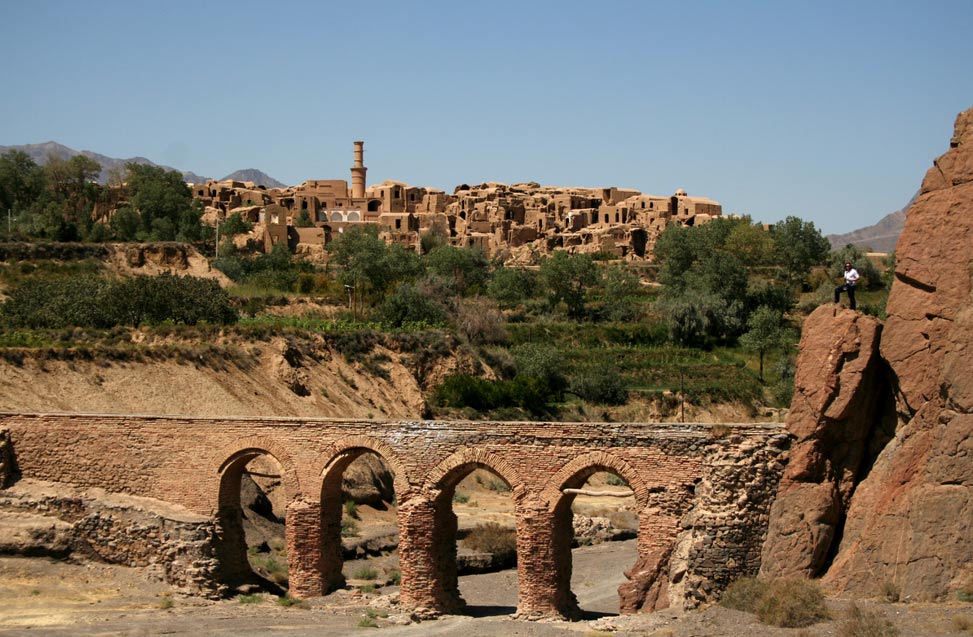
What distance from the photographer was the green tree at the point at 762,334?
58.1 m

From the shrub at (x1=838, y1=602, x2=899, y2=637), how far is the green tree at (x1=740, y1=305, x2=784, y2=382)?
36.5m

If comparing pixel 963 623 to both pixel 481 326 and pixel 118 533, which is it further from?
pixel 481 326

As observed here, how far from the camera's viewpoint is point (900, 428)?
22391mm

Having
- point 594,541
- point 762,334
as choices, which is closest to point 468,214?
point 762,334

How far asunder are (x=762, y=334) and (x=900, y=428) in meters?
37.4

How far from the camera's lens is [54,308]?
46.8m

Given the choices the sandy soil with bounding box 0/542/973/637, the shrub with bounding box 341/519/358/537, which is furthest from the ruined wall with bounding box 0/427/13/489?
the shrub with bounding box 341/519/358/537

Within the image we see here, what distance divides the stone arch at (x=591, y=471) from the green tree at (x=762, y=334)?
1280 inches

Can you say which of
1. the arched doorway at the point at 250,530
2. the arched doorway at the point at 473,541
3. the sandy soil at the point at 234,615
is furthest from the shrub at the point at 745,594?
the arched doorway at the point at 250,530

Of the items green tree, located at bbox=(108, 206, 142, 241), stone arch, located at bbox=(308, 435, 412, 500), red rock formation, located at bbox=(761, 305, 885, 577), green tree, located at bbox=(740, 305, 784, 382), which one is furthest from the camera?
green tree, located at bbox=(108, 206, 142, 241)

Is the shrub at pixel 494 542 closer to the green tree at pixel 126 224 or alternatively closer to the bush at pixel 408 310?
the bush at pixel 408 310

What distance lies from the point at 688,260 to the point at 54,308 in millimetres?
38518

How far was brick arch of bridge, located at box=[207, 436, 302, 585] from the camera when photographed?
27359 millimetres

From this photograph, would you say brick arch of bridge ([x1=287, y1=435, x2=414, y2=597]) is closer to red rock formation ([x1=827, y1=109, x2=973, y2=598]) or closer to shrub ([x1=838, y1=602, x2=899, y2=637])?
red rock formation ([x1=827, y1=109, x2=973, y2=598])
